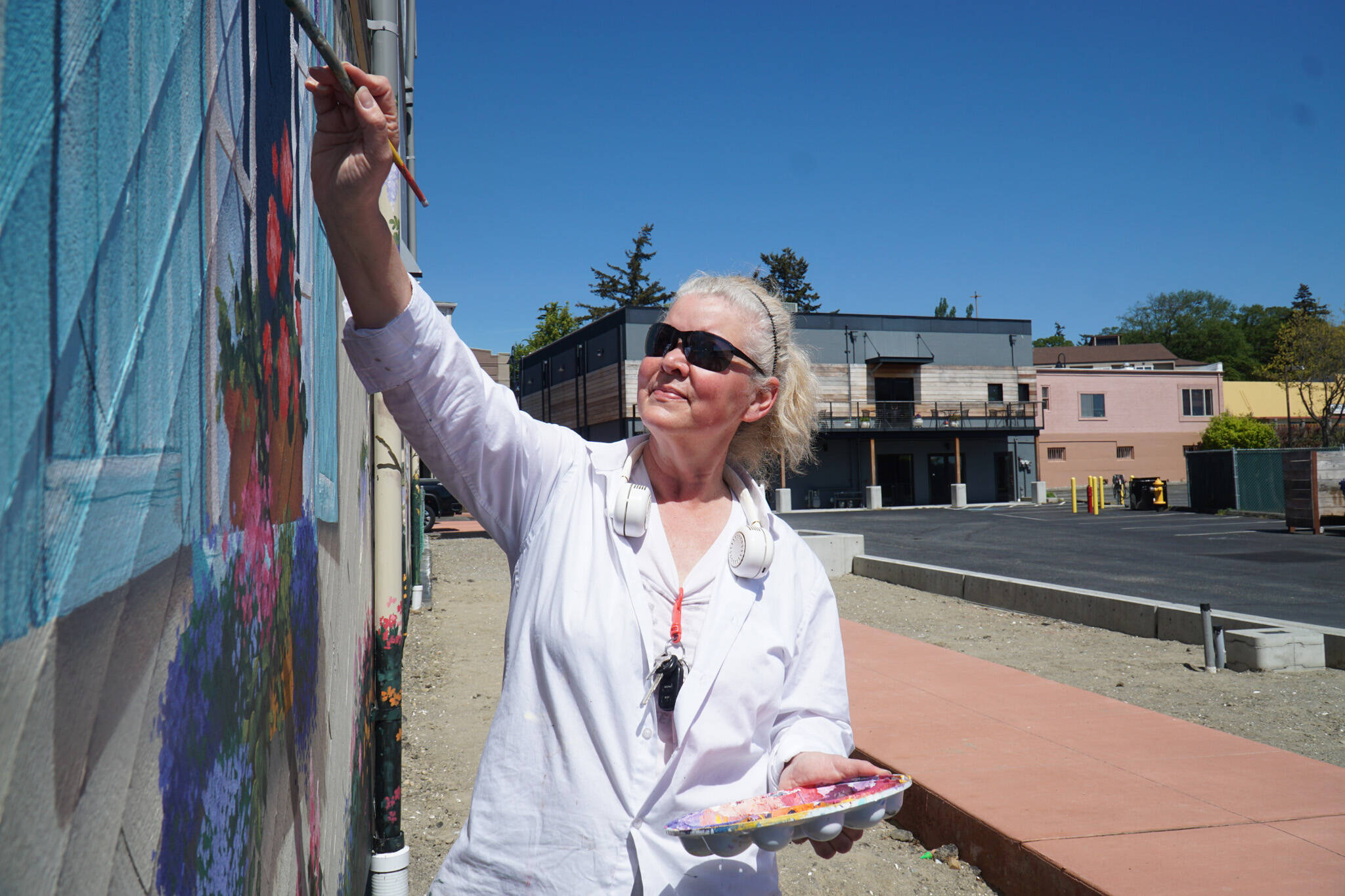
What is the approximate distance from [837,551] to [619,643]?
495 inches

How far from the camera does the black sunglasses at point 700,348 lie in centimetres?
204

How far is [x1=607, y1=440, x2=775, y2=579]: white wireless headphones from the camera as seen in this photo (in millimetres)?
1782

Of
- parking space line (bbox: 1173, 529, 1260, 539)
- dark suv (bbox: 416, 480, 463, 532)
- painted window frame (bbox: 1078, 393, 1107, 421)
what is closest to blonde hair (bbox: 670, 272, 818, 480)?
dark suv (bbox: 416, 480, 463, 532)

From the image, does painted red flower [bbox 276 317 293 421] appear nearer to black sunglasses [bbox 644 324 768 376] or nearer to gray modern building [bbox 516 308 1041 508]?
black sunglasses [bbox 644 324 768 376]

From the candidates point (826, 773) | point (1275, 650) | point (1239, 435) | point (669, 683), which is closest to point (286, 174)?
point (669, 683)

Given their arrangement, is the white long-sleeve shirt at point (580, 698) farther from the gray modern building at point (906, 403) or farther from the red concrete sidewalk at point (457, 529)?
the gray modern building at point (906, 403)

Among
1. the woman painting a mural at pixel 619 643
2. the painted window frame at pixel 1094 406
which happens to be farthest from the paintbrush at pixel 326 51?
the painted window frame at pixel 1094 406

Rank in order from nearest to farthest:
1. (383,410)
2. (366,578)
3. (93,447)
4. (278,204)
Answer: (93,447) → (278,204) → (383,410) → (366,578)

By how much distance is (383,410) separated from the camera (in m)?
3.18

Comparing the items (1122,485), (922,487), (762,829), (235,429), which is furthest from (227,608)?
(922,487)

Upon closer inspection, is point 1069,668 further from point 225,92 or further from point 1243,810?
point 225,92

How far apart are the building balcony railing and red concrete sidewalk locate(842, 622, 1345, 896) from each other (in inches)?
1237

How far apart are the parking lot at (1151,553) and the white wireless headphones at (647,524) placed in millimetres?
9508

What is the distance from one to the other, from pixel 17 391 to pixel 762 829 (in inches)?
51.0
